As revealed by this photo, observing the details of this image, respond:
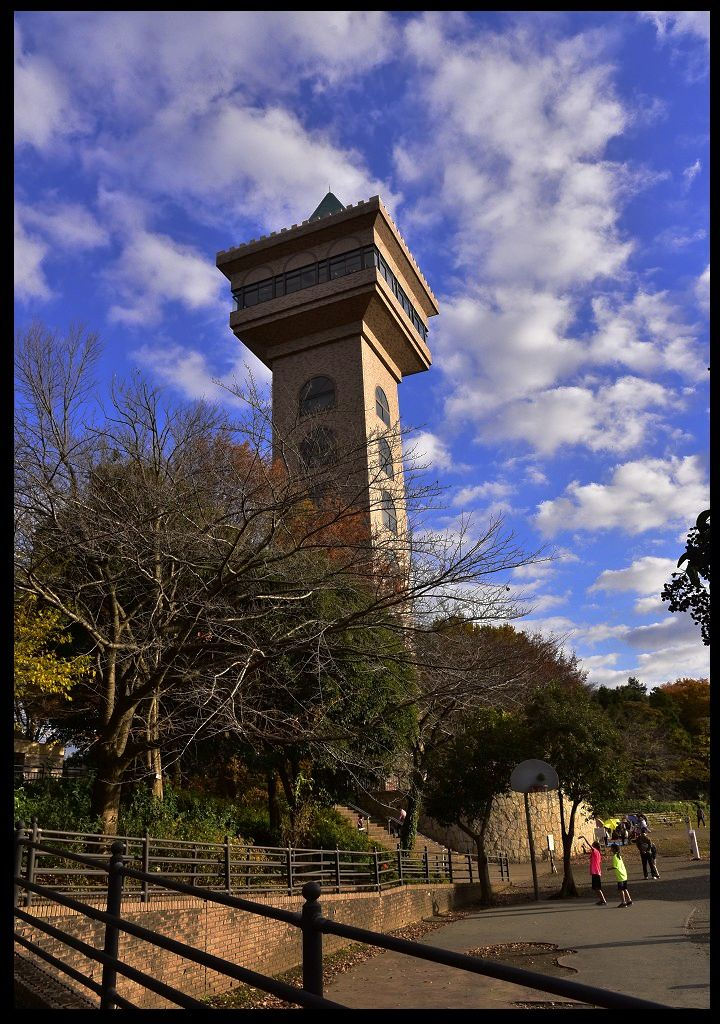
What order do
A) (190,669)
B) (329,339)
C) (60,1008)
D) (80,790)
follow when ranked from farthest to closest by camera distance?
(329,339) → (80,790) → (190,669) → (60,1008)

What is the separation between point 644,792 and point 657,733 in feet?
12.6

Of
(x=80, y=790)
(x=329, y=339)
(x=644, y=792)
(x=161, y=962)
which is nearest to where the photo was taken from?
(x=161, y=962)

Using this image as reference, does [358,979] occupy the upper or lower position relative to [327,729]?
lower

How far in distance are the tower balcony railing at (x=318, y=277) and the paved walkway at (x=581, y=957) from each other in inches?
1075

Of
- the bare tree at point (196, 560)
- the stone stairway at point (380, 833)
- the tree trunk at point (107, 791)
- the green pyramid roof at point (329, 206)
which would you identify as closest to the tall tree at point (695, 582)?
the bare tree at point (196, 560)

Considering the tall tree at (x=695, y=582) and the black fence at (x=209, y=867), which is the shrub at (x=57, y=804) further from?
the tall tree at (x=695, y=582)

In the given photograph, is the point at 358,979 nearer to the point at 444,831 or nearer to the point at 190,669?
Answer: the point at 190,669

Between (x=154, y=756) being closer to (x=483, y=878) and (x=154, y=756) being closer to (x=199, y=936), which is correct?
(x=199, y=936)

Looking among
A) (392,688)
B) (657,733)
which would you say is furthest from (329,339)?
(657,733)

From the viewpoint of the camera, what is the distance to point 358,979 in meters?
11.4

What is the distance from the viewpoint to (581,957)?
11.2 m

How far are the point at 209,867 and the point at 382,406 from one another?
27924 millimetres

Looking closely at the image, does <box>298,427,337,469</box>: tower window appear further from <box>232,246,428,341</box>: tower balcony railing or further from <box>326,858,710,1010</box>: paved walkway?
<box>232,246,428,341</box>: tower balcony railing

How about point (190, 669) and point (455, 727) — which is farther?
point (455, 727)
